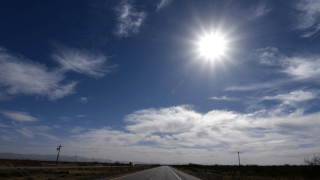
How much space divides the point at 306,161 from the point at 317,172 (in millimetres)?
1741

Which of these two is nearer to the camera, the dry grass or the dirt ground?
the dirt ground

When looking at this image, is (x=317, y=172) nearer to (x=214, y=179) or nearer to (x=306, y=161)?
(x=306, y=161)

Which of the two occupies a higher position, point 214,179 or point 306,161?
point 306,161

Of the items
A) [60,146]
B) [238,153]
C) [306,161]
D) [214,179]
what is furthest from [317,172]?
[60,146]

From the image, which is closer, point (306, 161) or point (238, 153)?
point (306, 161)

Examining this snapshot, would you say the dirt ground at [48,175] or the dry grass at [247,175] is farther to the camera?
the dry grass at [247,175]

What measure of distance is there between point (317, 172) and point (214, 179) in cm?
1470

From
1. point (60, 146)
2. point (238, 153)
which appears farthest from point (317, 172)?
point (60, 146)

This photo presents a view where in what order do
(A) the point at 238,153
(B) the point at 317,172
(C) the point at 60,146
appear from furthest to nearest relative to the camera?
(A) the point at 238,153 → (C) the point at 60,146 → (B) the point at 317,172

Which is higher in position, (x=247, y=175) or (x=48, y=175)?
(x=48, y=175)

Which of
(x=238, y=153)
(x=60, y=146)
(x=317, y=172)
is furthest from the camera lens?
(x=238, y=153)

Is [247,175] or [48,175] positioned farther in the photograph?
[247,175]

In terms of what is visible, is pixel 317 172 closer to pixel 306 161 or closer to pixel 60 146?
pixel 306 161

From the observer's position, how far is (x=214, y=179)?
24.8 m
